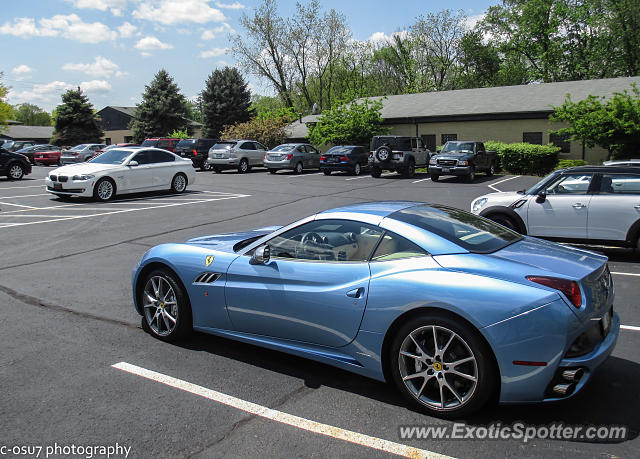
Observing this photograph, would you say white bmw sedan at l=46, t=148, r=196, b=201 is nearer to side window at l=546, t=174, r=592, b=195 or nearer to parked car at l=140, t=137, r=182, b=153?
side window at l=546, t=174, r=592, b=195

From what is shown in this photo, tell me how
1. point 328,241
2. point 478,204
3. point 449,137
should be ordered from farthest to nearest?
point 449,137
point 478,204
point 328,241

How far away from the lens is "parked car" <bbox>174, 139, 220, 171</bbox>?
29.9m

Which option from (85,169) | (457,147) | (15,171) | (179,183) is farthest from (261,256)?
(15,171)

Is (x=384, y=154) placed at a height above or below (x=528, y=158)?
above

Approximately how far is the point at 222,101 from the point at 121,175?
36.4 meters

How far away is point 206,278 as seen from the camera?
454cm

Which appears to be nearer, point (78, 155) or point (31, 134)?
point (78, 155)

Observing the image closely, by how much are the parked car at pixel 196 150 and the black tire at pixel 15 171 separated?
28.2 ft

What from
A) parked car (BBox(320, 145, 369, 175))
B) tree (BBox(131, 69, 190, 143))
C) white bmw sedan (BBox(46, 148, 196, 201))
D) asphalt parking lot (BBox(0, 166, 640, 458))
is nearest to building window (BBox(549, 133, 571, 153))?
parked car (BBox(320, 145, 369, 175))

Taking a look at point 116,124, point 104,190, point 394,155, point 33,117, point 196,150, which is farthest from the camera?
point 33,117

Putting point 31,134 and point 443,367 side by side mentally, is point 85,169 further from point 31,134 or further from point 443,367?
point 31,134

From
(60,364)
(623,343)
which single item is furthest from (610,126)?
(60,364)

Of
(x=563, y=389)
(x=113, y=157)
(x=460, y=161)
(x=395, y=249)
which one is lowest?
(x=563, y=389)

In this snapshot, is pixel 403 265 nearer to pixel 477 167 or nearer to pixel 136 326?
pixel 136 326
